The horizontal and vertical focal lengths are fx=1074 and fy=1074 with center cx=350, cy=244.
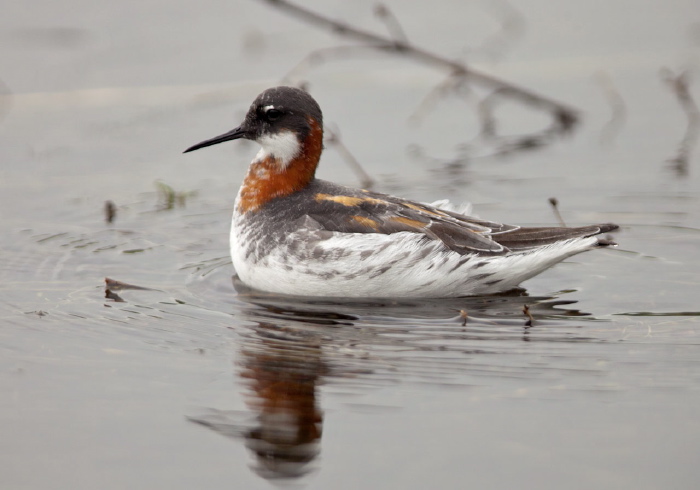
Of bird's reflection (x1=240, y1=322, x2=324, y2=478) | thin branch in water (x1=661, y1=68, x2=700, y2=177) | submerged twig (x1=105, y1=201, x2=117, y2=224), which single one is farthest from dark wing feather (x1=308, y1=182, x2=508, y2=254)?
thin branch in water (x1=661, y1=68, x2=700, y2=177)

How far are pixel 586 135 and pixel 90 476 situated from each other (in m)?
7.52

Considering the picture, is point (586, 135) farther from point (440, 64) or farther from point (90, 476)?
point (90, 476)

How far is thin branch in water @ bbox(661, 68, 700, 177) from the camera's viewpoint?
1000 cm

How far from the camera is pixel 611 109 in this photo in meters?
11.5

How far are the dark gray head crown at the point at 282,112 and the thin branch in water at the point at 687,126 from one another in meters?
3.79

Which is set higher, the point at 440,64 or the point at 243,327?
the point at 440,64

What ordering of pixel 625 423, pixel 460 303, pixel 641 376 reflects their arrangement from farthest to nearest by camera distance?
pixel 460 303 < pixel 641 376 < pixel 625 423

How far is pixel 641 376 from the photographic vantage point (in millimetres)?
5625

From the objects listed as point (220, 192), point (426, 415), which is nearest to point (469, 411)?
point (426, 415)

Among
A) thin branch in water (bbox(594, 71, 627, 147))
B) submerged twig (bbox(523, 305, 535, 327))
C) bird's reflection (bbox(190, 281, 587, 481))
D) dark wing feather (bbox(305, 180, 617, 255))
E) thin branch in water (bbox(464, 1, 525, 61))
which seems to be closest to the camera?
bird's reflection (bbox(190, 281, 587, 481))

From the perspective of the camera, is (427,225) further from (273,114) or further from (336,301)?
(273,114)

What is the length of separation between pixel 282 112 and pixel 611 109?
192 inches

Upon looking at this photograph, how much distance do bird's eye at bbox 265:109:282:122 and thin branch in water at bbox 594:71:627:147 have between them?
13.4 ft

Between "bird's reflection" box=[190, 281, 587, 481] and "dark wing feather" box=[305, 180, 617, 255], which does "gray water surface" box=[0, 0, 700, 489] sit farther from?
"dark wing feather" box=[305, 180, 617, 255]
